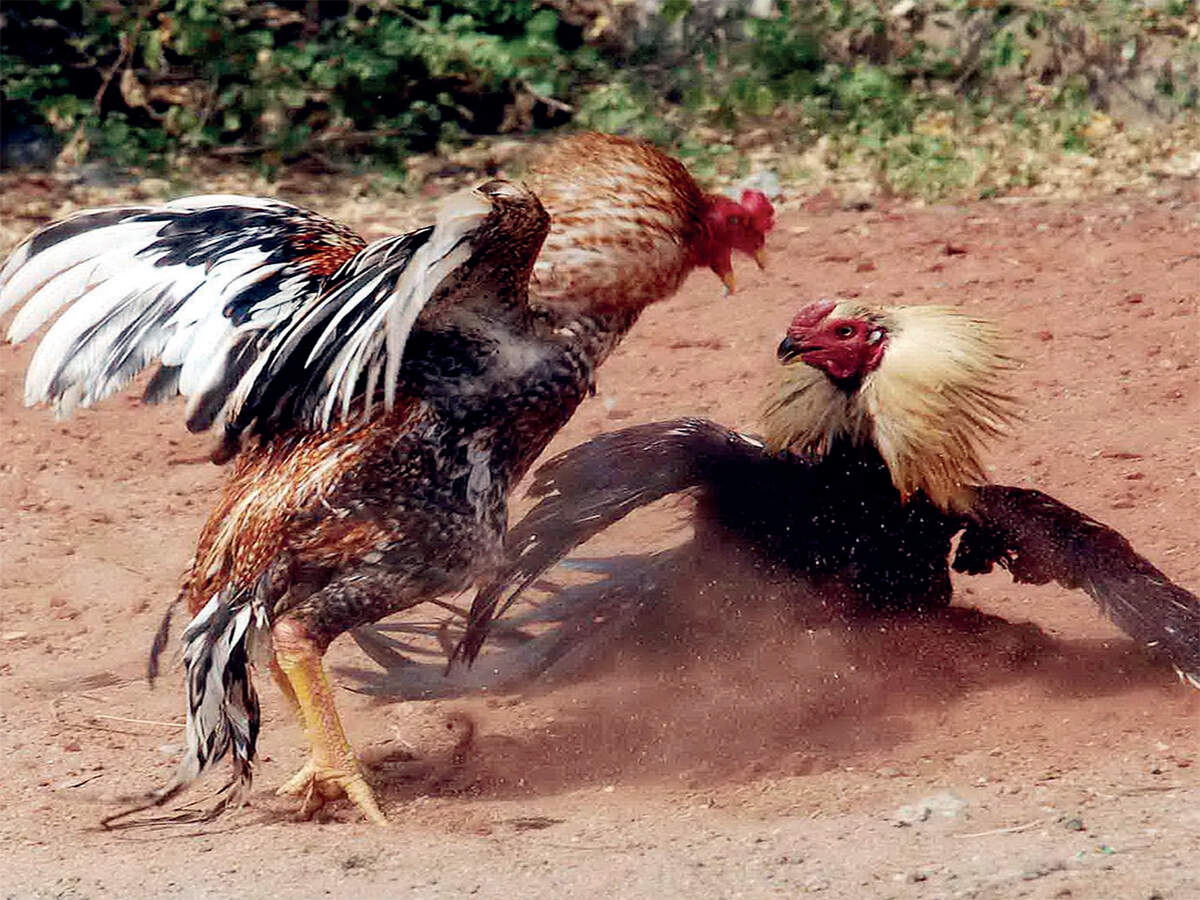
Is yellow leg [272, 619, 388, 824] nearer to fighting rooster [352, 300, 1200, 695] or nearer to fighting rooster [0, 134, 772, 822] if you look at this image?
fighting rooster [0, 134, 772, 822]

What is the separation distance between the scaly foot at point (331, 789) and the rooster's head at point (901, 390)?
1412 mm

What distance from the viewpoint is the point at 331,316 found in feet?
12.1

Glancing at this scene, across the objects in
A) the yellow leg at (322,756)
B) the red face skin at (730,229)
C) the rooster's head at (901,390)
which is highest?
the red face skin at (730,229)

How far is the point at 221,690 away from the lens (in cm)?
376

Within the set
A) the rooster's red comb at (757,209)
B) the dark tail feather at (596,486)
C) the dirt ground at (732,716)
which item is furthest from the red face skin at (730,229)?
the dirt ground at (732,716)

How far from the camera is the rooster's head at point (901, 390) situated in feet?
14.4

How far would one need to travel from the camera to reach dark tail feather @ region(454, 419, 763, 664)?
438 centimetres

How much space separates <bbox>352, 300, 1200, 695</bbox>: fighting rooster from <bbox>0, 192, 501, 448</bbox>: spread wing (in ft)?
2.74

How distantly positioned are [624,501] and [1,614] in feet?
6.56

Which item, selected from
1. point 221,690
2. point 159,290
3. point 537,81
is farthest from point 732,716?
point 537,81

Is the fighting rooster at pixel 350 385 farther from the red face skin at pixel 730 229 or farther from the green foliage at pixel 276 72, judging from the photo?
the green foliage at pixel 276 72

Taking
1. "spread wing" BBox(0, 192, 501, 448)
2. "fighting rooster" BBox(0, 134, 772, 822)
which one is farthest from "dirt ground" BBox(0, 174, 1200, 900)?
"spread wing" BBox(0, 192, 501, 448)

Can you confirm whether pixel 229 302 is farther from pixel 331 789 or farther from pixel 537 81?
pixel 537 81

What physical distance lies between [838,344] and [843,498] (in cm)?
40
